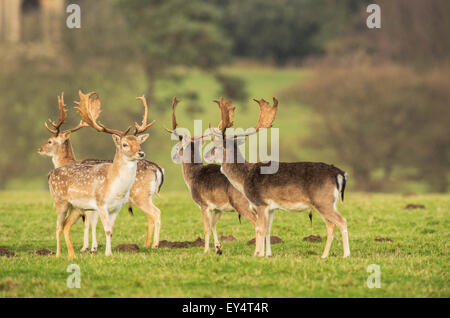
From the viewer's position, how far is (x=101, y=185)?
11109mm

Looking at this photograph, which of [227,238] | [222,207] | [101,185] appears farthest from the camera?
[227,238]

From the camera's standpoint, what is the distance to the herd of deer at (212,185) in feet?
34.6

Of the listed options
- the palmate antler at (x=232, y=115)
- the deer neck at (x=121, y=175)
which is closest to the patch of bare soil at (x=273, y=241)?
the palmate antler at (x=232, y=115)

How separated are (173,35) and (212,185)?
2845 cm

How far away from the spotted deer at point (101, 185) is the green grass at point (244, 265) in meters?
0.80

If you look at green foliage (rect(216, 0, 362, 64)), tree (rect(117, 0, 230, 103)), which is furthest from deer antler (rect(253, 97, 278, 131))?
green foliage (rect(216, 0, 362, 64))

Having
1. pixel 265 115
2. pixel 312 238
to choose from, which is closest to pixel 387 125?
pixel 312 238

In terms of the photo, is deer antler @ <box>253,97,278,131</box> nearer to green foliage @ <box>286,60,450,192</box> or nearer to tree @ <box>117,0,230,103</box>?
green foliage @ <box>286,60,450,192</box>

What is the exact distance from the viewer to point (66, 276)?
9359mm

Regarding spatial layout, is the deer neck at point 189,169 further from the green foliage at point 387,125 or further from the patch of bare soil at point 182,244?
the green foliage at point 387,125

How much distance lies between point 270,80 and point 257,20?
6.90m

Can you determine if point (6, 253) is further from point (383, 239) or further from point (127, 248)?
point (383, 239)

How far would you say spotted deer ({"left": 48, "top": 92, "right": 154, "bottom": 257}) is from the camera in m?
11.0
